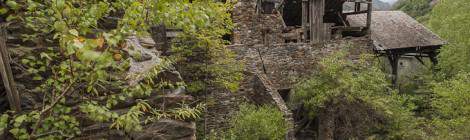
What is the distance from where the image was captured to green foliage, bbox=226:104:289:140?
A: 903 cm

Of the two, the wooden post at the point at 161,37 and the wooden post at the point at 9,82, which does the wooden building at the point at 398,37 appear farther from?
the wooden post at the point at 9,82

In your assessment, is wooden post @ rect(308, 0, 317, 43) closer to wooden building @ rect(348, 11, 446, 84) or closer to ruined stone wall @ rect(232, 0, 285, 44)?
ruined stone wall @ rect(232, 0, 285, 44)

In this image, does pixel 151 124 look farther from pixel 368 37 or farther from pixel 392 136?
pixel 368 37

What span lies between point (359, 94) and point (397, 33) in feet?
27.4

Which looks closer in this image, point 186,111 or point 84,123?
point 186,111

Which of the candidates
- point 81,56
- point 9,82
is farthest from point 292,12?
point 81,56

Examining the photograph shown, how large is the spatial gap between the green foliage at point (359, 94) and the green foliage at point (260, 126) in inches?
63.7

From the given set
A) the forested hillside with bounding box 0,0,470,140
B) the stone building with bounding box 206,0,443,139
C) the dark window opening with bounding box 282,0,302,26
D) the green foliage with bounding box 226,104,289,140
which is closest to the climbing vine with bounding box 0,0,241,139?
the forested hillside with bounding box 0,0,470,140

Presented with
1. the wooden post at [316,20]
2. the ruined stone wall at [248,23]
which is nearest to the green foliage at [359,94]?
the wooden post at [316,20]

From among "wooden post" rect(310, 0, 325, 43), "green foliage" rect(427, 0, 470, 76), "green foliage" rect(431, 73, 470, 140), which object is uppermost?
"wooden post" rect(310, 0, 325, 43)

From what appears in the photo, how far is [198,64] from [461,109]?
334 inches

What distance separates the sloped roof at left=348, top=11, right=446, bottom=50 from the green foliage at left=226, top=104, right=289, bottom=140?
8428 millimetres

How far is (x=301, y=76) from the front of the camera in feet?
40.4

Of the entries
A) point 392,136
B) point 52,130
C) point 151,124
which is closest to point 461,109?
point 392,136
